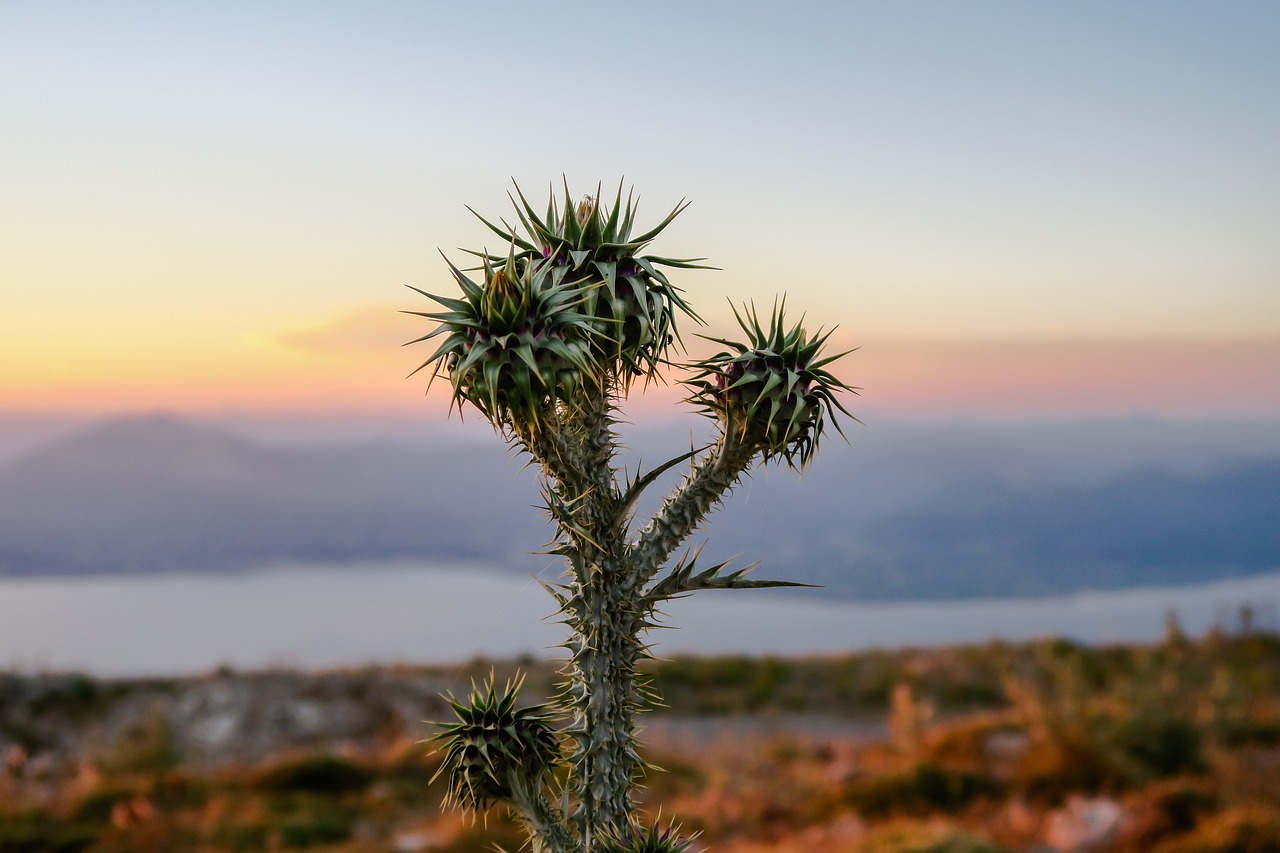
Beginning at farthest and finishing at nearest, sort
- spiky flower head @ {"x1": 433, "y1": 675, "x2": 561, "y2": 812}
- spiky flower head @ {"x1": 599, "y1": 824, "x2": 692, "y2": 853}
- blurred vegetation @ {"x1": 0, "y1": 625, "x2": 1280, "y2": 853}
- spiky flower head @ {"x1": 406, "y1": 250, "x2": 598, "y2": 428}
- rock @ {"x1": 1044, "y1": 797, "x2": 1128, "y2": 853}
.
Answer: blurred vegetation @ {"x1": 0, "y1": 625, "x2": 1280, "y2": 853}, rock @ {"x1": 1044, "y1": 797, "x2": 1128, "y2": 853}, spiky flower head @ {"x1": 433, "y1": 675, "x2": 561, "y2": 812}, spiky flower head @ {"x1": 599, "y1": 824, "x2": 692, "y2": 853}, spiky flower head @ {"x1": 406, "y1": 250, "x2": 598, "y2": 428}

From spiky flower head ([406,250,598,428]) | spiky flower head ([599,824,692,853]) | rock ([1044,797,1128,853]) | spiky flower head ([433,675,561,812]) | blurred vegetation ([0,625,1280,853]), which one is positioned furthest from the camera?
blurred vegetation ([0,625,1280,853])

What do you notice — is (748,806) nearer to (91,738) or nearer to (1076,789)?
(1076,789)

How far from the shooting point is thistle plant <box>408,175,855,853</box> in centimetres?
261

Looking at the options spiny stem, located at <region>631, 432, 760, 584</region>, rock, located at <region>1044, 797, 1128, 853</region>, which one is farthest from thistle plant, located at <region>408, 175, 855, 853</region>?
rock, located at <region>1044, 797, 1128, 853</region>

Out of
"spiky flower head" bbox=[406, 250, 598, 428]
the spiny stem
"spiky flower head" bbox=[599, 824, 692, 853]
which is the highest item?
"spiky flower head" bbox=[406, 250, 598, 428]

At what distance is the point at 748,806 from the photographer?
Result: 15.0 metres

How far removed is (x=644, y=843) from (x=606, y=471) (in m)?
1.09

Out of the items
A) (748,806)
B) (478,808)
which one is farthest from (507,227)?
(748,806)

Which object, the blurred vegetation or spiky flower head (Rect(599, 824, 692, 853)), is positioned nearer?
spiky flower head (Rect(599, 824, 692, 853))

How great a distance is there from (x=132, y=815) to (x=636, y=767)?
1648 cm

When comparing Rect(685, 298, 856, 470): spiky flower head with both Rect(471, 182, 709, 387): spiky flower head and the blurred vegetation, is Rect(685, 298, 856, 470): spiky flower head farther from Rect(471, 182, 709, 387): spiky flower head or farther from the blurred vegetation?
the blurred vegetation

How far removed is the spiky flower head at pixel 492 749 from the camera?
3.09 meters

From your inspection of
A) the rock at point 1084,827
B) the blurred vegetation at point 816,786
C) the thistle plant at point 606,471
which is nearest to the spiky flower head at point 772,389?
the thistle plant at point 606,471

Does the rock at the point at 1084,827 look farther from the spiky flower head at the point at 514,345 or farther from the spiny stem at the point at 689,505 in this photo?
the spiky flower head at the point at 514,345
